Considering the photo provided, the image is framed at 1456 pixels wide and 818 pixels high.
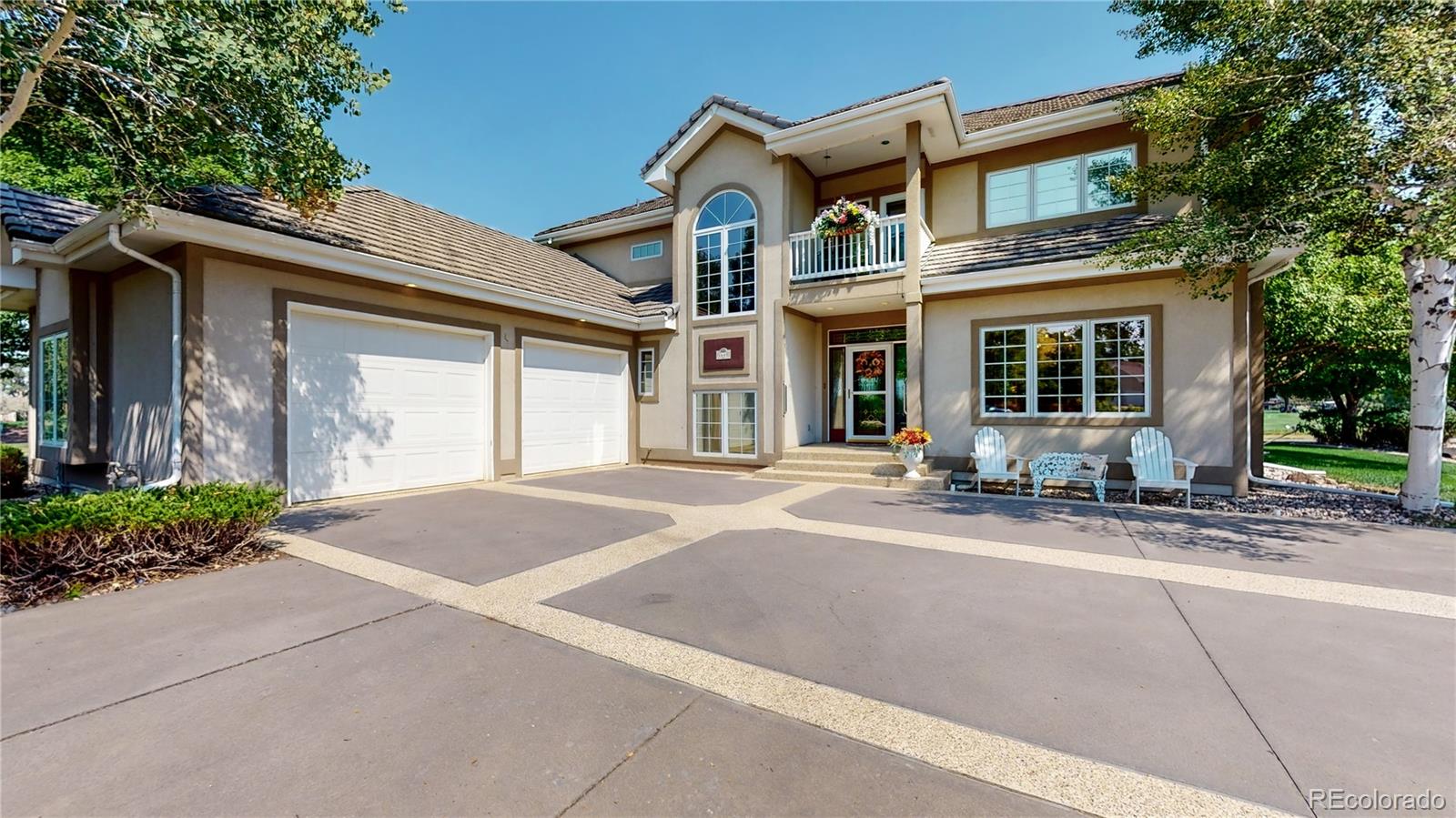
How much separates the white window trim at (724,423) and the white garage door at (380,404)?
4435mm

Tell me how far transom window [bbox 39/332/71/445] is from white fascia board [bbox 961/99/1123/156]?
15915 millimetres

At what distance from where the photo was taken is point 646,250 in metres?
15.0

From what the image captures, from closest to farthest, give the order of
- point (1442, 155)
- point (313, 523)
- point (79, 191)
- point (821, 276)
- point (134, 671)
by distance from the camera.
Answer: point (134, 671) → point (1442, 155) → point (313, 523) → point (821, 276) → point (79, 191)

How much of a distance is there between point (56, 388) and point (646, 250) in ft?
37.4

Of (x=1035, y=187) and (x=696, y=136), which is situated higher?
(x=696, y=136)

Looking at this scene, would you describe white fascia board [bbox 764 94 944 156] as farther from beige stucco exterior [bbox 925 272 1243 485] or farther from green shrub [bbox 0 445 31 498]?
green shrub [bbox 0 445 31 498]

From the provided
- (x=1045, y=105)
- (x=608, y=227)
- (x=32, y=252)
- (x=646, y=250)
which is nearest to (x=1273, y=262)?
(x=1045, y=105)

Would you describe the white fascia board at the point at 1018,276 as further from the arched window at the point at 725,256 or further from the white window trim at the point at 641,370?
the white window trim at the point at 641,370

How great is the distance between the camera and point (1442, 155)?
5977 millimetres

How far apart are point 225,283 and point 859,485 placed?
9.76 m

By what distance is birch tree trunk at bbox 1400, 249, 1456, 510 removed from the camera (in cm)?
712

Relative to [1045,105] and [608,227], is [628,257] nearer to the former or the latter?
[608,227]

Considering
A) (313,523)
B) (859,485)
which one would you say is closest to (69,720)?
(313,523)

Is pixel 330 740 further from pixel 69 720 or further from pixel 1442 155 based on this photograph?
pixel 1442 155
